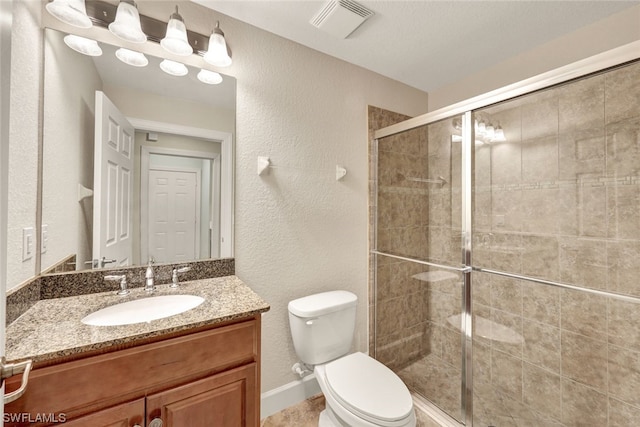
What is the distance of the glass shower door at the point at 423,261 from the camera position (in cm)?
171

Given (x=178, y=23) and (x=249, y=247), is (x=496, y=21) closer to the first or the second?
(x=178, y=23)

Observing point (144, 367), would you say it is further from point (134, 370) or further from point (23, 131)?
point (23, 131)

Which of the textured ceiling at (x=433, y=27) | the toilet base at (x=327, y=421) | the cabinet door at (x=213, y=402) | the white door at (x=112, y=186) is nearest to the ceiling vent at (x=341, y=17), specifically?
the textured ceiling at (x=433, y=27)

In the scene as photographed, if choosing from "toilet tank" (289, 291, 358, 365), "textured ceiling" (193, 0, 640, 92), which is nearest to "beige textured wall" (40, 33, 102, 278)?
"textured ceiling" (193, 0, 640, 92)

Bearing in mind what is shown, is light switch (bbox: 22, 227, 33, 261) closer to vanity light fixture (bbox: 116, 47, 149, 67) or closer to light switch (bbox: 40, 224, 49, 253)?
light switch (bbox: 40, 224, 49, 253)

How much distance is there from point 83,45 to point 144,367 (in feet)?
4.50

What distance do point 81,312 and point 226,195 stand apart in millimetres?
784

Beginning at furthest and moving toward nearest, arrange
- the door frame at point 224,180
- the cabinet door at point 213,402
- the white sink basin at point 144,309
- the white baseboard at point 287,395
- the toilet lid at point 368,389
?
1. the white baseboard at point 287,395
2. the door frame at point 224,180
3. the toilet lid at point 368,389
4. the white sink basin at point 144,309
5. the cabinet door at point 213,402

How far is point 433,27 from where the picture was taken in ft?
5.29

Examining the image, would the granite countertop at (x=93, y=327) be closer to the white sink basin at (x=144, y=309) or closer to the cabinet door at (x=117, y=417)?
the white sink basin at (x=144, y=309)

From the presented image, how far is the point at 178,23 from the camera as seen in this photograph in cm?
128

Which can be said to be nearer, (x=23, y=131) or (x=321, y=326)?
(x=23, y=131)

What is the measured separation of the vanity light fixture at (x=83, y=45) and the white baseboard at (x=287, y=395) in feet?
6.49

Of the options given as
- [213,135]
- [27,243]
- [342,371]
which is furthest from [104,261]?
[342,371]
